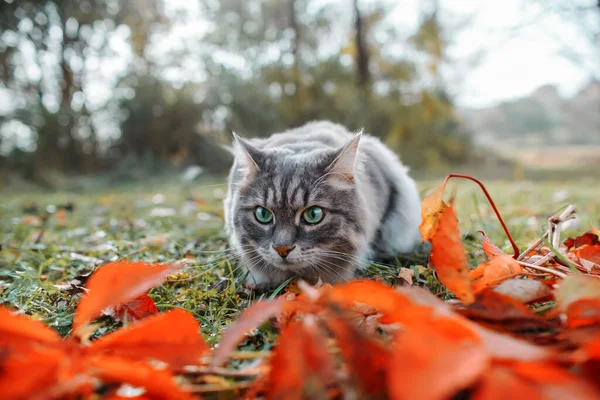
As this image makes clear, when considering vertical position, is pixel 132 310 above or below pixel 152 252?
above

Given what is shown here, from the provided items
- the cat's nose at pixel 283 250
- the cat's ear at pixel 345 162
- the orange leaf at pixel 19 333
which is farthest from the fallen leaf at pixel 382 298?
the cat's ear at pixel 345 162

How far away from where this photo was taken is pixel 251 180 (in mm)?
2301

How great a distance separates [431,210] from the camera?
4.63ft

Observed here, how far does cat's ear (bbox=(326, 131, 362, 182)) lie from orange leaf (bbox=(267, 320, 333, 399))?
1.45m

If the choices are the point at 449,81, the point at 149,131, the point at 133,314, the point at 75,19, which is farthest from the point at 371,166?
the point at 449,81

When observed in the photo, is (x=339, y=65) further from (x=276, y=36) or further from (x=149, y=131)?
(x=149, y=131)

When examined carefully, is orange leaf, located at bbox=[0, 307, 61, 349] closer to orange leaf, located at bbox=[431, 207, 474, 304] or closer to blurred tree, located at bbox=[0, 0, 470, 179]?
orange leaf, located at bbox=[431, 207, 474, 304]

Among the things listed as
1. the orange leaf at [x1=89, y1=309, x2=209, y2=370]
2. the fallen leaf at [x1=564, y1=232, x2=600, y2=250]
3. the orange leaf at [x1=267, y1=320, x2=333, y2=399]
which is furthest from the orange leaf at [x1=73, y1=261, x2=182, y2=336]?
the fallen leaf at [x1=564, y1=232, x2=600, y2=250]

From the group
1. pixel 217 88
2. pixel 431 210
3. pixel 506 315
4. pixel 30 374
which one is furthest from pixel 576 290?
pixel 217 88

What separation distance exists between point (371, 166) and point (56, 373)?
2.30 metres

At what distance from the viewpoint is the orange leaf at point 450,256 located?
1119 mm

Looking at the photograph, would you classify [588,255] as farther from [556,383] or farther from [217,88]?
[217,88]

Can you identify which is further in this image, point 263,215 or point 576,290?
point 263,215

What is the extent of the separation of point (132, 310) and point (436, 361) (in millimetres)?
1085
